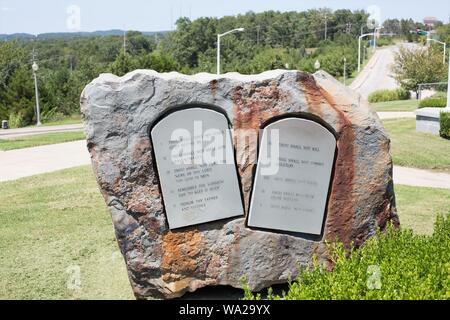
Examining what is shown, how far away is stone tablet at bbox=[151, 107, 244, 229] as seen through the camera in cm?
502

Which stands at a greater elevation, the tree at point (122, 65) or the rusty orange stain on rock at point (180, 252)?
the tree at point (122, 65)

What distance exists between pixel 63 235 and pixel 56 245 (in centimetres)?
42

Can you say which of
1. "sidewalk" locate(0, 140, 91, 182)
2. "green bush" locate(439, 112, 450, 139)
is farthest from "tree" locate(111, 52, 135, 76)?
"green bush" locate(439, 112, 450, 139)

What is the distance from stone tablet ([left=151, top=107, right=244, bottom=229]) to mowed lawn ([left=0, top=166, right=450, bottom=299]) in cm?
111

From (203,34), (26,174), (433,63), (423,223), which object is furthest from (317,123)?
(203,34)

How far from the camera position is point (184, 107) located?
5.05 meters

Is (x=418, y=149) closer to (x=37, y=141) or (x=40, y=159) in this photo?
(x=40, y=159)

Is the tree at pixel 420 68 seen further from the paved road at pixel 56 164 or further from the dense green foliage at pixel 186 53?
the paved road at pixel 56 164

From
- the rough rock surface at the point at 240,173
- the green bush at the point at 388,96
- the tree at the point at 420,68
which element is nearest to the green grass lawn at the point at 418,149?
the rough rock surface at the point at 240,173

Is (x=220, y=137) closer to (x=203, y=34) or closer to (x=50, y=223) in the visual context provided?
(x=50, y=223)

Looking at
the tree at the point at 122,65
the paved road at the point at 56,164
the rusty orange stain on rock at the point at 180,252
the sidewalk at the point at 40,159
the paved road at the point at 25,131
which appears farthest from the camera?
the tree at the point at 122,65

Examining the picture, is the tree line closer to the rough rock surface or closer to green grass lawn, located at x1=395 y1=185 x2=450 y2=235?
green grass lawn, located at x1=395 y1=185 x2=450 y2=235

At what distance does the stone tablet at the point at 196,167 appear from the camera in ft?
16.5

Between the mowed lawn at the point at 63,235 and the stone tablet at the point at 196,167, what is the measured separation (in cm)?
111
